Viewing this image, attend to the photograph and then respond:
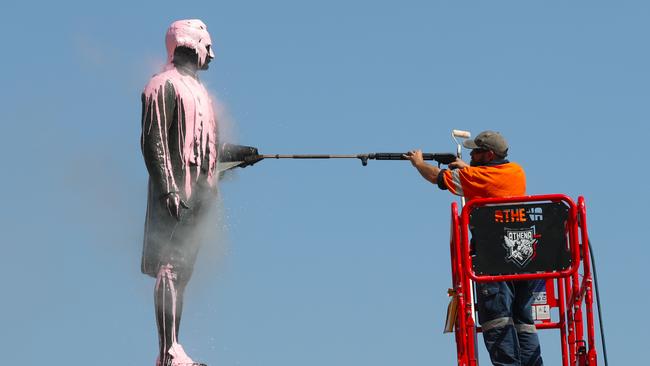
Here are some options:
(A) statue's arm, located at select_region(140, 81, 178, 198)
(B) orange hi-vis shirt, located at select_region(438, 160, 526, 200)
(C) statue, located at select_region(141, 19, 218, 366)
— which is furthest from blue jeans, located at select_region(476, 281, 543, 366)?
(A) statue's arm, located at select_region(140, 81, 178, 198)

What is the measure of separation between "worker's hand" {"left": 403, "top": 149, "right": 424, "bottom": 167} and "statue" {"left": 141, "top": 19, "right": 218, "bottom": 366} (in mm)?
2082

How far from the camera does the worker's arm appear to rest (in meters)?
13.6


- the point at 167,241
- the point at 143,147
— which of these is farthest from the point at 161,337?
the point at 143,147

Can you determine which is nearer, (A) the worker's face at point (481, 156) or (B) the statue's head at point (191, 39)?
(B) the statue's head at point (191, 39)

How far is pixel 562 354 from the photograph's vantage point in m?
13.3

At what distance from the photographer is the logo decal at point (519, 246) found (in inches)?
493

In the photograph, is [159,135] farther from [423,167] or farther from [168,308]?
[423,167]

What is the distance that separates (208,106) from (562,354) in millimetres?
3715

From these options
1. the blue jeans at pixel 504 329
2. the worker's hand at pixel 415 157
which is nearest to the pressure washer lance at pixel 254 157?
the worker's hand at pixel 415 157

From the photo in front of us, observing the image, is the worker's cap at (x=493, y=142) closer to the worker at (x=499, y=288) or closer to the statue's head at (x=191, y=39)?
the worker at (x=499, y=288)

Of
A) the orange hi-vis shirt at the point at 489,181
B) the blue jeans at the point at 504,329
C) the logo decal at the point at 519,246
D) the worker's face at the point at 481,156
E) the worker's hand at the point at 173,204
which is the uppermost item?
the worker's face at the point at 481,156

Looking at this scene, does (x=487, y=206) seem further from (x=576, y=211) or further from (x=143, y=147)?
(x=143, y=147)

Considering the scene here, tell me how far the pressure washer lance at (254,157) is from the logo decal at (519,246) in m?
2.12

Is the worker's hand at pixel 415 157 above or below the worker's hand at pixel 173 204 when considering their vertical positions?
above
